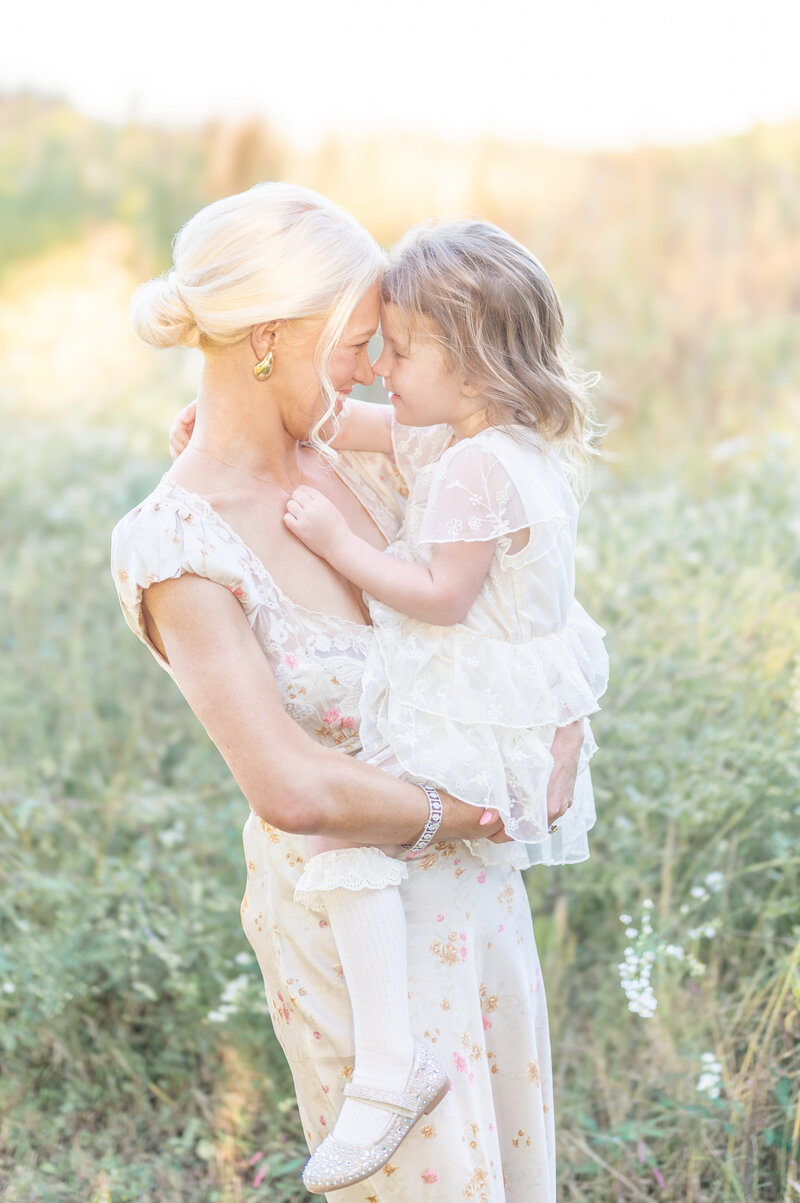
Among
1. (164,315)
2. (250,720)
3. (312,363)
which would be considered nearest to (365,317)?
(312,363)

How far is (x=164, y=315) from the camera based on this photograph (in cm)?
175

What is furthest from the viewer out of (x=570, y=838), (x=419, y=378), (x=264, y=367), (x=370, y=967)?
(x=570, y=838)

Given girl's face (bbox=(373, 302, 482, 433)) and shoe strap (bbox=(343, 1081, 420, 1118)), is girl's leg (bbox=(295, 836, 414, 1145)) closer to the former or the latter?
shoe strap (bbox=(343, 1081, 420, 1118))

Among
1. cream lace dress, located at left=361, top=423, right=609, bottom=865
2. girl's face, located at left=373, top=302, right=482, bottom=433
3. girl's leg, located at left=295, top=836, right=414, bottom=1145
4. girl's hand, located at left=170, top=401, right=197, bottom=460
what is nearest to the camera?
girl's leg, located at left=295, top=836, right=414, bottom=1145

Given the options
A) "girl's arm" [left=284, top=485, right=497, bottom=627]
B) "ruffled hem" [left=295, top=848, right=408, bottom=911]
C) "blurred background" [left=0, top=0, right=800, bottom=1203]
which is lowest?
"blurred background" [left=0, top=0, right=800, bottom=1203]

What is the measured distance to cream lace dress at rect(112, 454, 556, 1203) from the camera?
1672mm

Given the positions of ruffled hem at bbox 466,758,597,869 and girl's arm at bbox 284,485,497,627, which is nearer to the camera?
girl's arm at bbox 284,485,497,627

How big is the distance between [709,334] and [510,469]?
5.76 m

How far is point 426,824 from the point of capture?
170 cm

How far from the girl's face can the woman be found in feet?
0.24

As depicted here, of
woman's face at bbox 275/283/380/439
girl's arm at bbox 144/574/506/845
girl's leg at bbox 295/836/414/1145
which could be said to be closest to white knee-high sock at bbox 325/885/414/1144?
girl's leg at bbox 295/836/414/1145

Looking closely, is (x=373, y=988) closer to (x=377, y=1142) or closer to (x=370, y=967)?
(x=370, y=967)

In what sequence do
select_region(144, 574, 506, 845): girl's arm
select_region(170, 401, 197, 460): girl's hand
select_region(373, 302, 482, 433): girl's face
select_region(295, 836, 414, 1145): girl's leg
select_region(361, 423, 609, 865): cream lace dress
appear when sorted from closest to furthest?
select_region(144, 574, 506, 845): girl's arm → select_region(295, 836, 414, 1145): girl's leg → select_region(361, 423, 609, 865): cream lace dress → select_region(373, 302, 482, 433): girl's face → select_region(170, 401, 197, 460): girl's hand

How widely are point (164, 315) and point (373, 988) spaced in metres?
1.09
